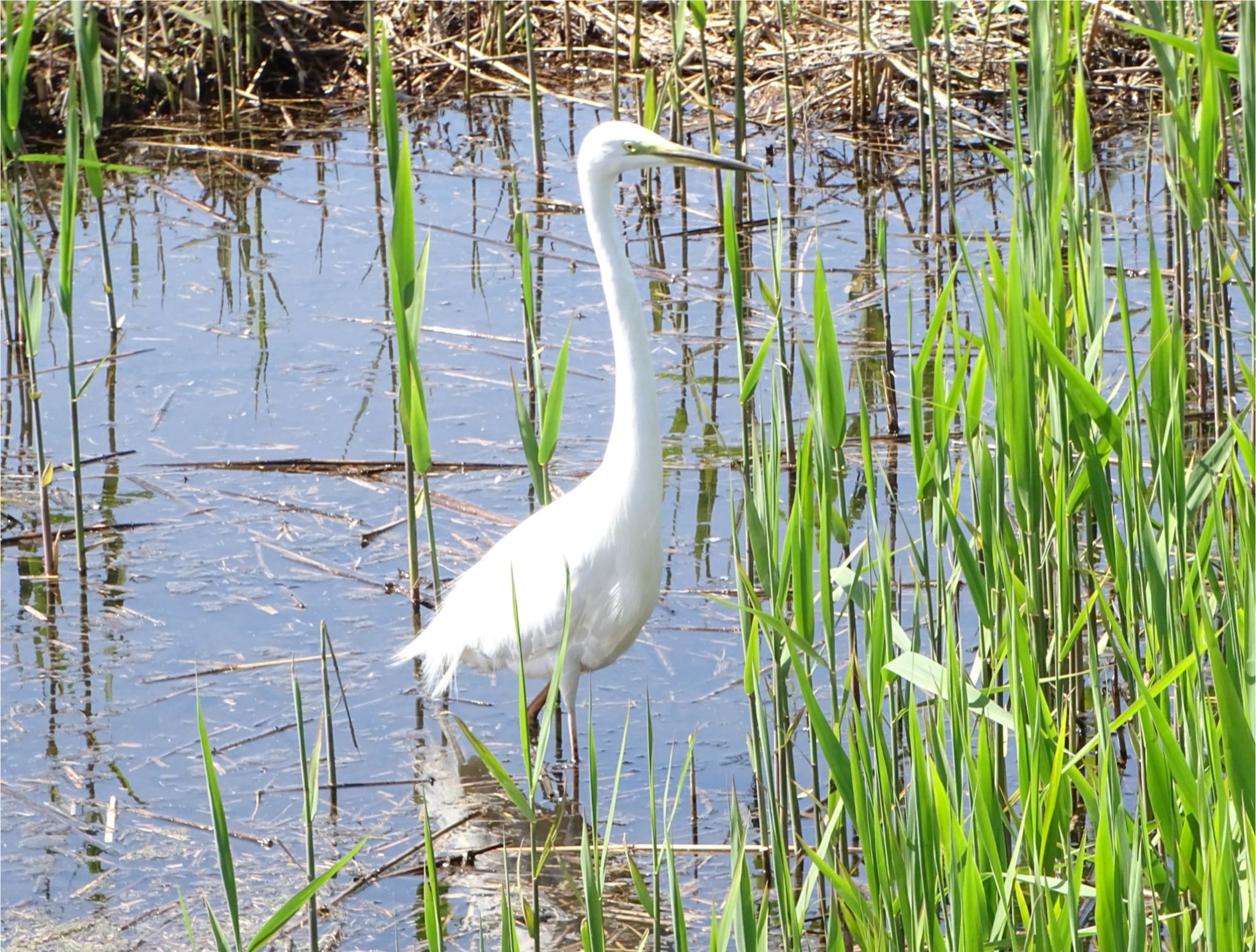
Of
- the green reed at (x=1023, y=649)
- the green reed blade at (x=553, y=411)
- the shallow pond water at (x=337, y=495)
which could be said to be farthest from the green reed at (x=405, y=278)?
the shallow pond water at (x=337, y=495)

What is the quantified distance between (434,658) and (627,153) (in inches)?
49.2

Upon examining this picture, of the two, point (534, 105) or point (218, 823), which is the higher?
point (534, 105)

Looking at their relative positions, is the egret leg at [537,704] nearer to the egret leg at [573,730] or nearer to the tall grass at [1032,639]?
the egret leg at [573,730]

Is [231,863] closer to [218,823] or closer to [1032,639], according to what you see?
[218,823]

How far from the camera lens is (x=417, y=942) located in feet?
9.39

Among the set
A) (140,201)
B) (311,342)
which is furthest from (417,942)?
(140,201)

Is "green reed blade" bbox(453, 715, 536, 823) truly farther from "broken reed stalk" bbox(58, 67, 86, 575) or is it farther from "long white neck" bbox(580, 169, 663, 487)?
"broken reed stalk" bbox(58, 67, 86, 575)

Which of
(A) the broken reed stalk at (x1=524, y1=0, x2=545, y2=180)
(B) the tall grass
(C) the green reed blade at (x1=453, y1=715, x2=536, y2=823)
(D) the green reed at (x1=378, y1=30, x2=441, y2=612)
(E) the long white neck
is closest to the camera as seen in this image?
(B) the tall grass

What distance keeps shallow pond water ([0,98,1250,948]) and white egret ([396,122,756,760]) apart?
233 mm

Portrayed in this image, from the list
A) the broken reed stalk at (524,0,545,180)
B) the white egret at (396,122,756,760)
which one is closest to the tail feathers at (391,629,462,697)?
the white egret at (396,122,756,760)

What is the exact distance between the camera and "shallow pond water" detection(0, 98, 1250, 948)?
3209mm

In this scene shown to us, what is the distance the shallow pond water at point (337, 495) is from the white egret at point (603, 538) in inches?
9.2

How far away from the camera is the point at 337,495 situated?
185 inches

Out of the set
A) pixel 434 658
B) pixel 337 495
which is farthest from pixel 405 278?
pixel 337 495
